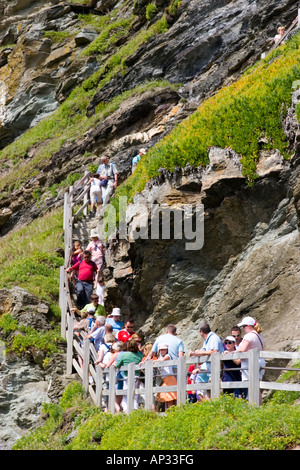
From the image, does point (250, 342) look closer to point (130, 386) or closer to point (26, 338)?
point (130, 386)

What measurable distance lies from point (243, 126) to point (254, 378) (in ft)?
24.4

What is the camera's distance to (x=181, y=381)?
11.0 meters

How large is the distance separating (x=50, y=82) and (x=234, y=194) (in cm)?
3373

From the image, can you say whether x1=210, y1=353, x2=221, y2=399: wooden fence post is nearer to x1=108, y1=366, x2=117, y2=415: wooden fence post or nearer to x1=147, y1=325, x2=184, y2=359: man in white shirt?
x1=147, y1=325, x2=184, y2=359: man in white shirt

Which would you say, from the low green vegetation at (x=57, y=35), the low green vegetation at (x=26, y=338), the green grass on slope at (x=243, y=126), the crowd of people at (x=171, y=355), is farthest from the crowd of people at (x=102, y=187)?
the low green vegetation at (x=57, y=35)

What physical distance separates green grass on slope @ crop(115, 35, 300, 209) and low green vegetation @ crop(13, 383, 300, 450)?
632cm

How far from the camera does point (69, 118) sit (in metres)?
40.0

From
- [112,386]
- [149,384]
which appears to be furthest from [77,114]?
[149,384]

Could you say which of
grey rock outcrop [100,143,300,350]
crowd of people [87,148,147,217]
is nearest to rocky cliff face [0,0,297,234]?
crowd of people [87,148,147,217]

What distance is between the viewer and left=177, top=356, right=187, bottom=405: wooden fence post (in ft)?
36.0

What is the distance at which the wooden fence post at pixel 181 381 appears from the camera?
1098 centimetres
